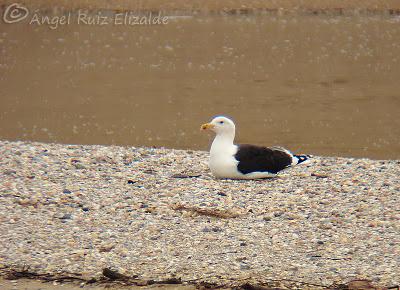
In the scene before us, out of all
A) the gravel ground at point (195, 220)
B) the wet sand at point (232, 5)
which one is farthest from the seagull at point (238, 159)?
the wet sand at point (232, 5)

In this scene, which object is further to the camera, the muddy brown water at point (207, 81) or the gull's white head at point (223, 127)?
the muddy brown water at point (207, 81)

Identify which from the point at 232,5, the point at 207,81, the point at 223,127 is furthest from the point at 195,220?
the point at 232,5

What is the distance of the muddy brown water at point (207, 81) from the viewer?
→ 620 inches

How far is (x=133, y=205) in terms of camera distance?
386 inches

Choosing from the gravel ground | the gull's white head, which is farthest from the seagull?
the gravel ground

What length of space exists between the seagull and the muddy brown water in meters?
3.35

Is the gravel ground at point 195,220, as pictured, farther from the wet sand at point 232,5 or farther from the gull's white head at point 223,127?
the wet sand at point 232,5

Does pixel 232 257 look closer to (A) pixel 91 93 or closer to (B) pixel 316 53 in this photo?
(A) pixel 91 93

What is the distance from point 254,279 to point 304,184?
329 centimetres

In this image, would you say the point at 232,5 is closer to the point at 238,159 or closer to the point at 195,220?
the point at 238,159

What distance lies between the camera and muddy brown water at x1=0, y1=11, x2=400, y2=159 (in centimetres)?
1576

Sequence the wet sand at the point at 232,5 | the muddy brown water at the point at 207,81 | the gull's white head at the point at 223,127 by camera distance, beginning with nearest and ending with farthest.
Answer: the gull's white head at the point at 223,127
the muddy brown water at the point at 207,81
the wet sand at the point at 232,5

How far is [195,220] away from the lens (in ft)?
30.5

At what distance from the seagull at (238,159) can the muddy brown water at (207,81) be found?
11.0 feet
